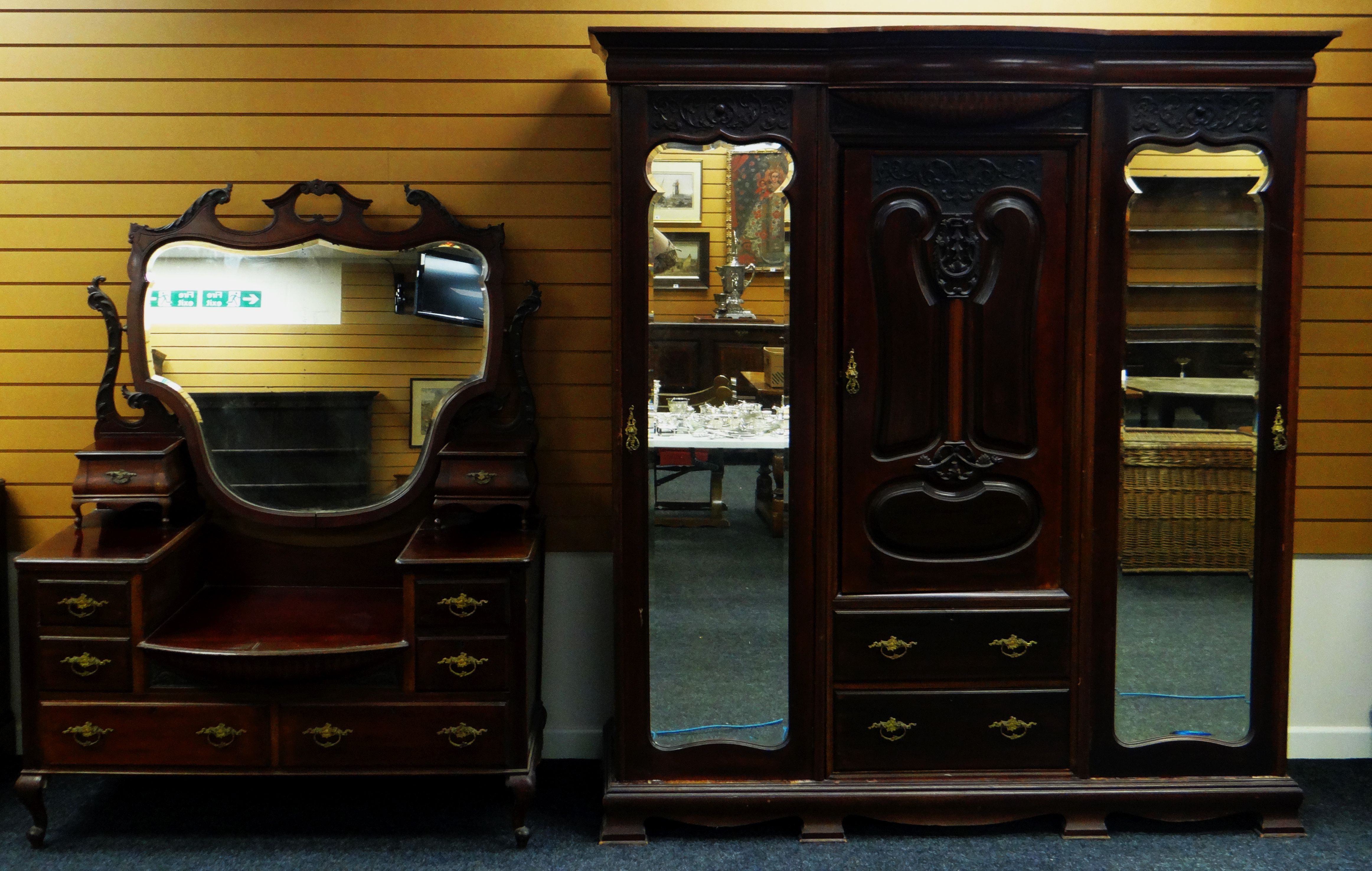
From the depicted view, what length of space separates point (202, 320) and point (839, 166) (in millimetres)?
1975

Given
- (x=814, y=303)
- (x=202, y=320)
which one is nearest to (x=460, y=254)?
(x=202, y=320)

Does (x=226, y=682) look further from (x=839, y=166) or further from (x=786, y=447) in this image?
(x=839, y=166)

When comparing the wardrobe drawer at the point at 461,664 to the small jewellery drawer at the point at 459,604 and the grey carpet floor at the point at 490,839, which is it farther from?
the grey carpet floor at the point at 490,839

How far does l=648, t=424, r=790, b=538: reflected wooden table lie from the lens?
272 centimetres

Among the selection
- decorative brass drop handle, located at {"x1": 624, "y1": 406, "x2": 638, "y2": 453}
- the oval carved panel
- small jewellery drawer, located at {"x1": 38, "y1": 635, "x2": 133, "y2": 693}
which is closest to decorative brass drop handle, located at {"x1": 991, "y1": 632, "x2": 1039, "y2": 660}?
the oval carved panel

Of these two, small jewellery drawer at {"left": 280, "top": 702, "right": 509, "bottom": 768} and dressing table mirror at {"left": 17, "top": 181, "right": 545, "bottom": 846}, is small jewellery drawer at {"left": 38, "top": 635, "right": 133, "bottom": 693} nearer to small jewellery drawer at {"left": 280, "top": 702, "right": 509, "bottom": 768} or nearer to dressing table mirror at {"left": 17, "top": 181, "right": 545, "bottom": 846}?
dressing table mirror at {"left": 17, "top": 181, "right": 545, "bottom": 846}

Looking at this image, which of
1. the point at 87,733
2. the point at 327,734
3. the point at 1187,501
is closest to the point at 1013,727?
the point at 1187,501

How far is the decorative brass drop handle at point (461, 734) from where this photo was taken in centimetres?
275

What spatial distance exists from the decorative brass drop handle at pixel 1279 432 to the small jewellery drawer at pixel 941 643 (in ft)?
2.35

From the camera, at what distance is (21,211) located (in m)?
3.19

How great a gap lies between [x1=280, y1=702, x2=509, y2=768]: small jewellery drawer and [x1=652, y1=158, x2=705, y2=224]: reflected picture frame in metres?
1.39

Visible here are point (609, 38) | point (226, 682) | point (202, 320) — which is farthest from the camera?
point (202, 320)

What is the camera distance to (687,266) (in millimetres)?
2672

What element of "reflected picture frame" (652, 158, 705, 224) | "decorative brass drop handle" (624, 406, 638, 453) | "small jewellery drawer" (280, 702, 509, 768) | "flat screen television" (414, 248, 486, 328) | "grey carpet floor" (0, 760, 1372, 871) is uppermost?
"reflected picture frame" (652, 158, 705, 224)
